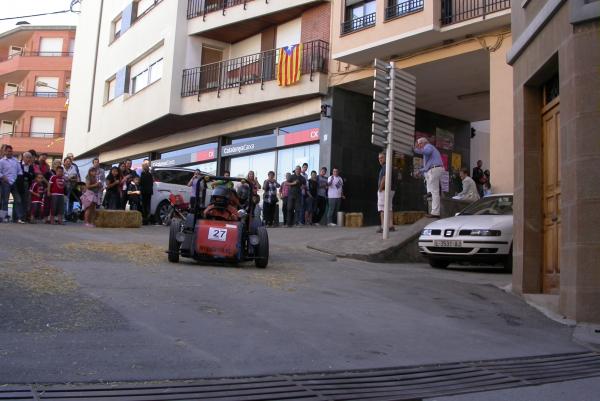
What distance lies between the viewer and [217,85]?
→ 24.2 meters

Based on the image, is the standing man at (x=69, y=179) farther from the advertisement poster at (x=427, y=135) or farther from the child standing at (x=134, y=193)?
the advertisement poster at (x=427, y=135)

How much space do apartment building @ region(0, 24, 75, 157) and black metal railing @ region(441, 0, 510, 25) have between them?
38.1 m

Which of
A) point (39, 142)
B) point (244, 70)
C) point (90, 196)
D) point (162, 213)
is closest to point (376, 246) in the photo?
point (90, 196)

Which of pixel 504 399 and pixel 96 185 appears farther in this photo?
pixel 96 185

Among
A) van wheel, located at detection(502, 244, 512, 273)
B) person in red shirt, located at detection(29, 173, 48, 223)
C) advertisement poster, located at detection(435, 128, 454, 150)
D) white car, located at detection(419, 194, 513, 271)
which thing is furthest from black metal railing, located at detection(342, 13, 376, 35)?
person in red shirt, located at detection(29, 173, 48, 223)

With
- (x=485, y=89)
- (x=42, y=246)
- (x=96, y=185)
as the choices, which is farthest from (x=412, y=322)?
(x=485, y=89)

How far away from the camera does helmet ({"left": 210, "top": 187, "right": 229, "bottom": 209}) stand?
956cm

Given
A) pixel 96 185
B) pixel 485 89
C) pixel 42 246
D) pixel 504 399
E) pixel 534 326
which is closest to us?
pixel 504 399

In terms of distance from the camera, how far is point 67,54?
49719mm

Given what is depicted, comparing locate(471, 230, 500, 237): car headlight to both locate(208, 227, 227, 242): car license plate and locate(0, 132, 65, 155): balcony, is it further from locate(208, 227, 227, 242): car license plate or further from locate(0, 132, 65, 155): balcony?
locate(0, 132, 65, 155): balcony

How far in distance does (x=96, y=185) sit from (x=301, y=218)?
5.97 m

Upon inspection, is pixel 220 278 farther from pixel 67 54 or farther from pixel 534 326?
pixel 67 54

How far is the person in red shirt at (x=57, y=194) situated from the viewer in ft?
50.7

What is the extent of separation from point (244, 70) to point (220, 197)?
15127 millimetres
